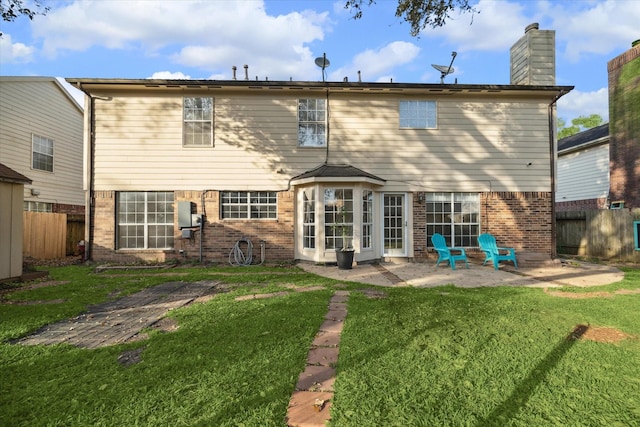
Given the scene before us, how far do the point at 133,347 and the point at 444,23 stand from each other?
25.7 ft

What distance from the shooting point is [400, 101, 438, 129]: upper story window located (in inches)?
438

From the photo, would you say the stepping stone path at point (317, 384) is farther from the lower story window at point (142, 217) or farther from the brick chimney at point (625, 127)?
the brick chimney at point (625, 127)

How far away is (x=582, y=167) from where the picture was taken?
64.1 ft

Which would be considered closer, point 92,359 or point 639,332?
point 92,359

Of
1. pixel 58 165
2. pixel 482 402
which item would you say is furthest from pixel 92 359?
pixel 58 165

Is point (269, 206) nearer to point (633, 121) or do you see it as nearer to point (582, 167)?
point (633, 121)

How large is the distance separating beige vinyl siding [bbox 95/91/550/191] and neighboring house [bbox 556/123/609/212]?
34.5 feet

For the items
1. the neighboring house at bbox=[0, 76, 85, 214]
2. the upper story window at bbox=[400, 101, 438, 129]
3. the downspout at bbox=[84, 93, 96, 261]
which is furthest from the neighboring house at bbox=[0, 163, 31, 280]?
the upper story window at bbox=[400, 101, 438, 129]

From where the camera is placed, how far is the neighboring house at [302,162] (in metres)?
10.7

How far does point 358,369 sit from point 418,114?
989 cm

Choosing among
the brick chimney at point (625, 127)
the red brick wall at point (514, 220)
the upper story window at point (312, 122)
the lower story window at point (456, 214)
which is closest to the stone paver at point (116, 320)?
the upper story window at point (312, 122)

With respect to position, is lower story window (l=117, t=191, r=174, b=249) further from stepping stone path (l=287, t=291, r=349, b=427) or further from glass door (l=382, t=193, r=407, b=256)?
stepping stone path (l=287, t=291, r=349, b=427)

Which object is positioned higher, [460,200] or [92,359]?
[460,200]

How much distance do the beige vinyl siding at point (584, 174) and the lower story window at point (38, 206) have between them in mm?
27502
